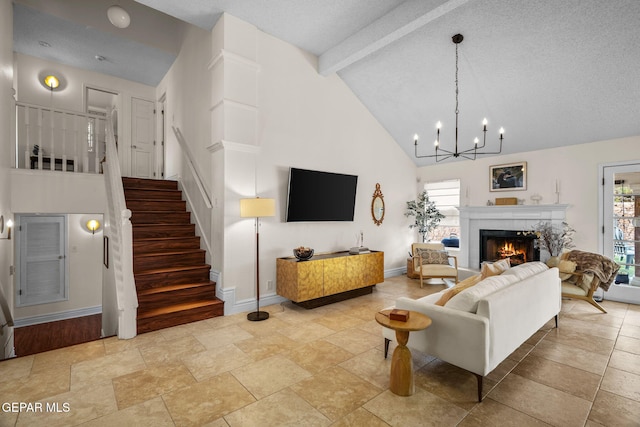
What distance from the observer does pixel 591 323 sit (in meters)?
3.86

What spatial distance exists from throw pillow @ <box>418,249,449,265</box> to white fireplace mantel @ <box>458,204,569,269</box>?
0.99 m

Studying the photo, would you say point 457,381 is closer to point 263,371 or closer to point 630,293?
point 263,371

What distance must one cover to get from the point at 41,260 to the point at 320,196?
18.4ft

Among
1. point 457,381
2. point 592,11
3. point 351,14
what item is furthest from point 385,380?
point 592,11

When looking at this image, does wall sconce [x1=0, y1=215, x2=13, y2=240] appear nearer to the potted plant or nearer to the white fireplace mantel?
the potted plant

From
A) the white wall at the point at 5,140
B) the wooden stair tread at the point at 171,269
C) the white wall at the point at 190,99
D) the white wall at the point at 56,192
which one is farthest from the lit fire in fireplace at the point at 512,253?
the white wall at the point at 5,140

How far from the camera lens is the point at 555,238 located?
536cm

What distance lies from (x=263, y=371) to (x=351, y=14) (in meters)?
4.48

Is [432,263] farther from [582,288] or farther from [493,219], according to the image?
[582,288]

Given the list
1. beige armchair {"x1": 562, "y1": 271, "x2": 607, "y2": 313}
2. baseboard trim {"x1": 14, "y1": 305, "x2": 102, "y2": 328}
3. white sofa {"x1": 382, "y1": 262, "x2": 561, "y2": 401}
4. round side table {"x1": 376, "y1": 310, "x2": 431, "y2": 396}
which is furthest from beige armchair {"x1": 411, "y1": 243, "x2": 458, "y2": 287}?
baseboard trim {"x1": 14, "y1": 305, "x2": 102, "y2": 328}

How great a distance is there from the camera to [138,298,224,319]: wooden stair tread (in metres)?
3.56

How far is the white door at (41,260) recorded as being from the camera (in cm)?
573

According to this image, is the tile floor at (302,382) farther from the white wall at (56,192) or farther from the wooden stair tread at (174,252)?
the white wall at (56,192)

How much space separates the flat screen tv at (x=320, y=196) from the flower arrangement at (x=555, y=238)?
3463mm
